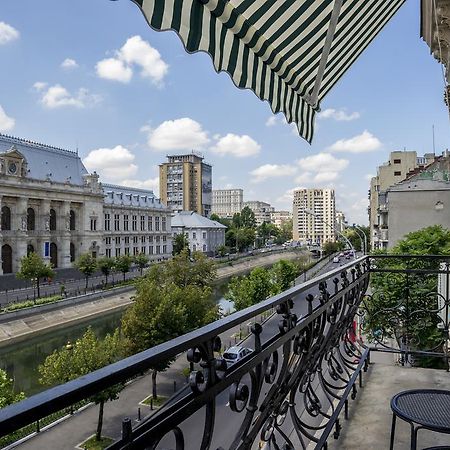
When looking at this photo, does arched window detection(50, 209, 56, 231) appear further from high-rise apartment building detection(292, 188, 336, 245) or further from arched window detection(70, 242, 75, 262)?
high-rise apartment building detection(292, 188, 336, 245)

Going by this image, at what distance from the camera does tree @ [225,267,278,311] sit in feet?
109

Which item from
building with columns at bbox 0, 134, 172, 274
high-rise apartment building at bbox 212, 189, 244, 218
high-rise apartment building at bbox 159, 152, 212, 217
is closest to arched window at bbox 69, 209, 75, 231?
building with columns at bbox 0, 134, 172, 274

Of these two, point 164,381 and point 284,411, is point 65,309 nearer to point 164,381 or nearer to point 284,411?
point 164,381

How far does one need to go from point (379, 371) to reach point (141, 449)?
446cm

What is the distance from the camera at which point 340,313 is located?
11.9ft

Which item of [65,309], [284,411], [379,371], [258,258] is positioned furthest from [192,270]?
[258,258]

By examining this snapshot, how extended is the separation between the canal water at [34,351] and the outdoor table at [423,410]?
2053cm

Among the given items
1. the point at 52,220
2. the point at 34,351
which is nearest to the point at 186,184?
the point at 52,220

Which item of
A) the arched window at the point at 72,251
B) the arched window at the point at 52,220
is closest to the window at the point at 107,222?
the arched window at the point at 72,251

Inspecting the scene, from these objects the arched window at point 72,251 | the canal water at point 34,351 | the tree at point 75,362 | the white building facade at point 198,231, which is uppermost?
the white building facade at point 198,231

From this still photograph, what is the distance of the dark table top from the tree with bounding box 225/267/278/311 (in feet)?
96.9

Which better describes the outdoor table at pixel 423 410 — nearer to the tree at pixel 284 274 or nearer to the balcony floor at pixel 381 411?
the balcony floor at pixel 381 411

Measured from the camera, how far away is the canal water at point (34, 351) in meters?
22.6

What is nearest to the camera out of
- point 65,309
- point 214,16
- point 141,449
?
point 141,449
